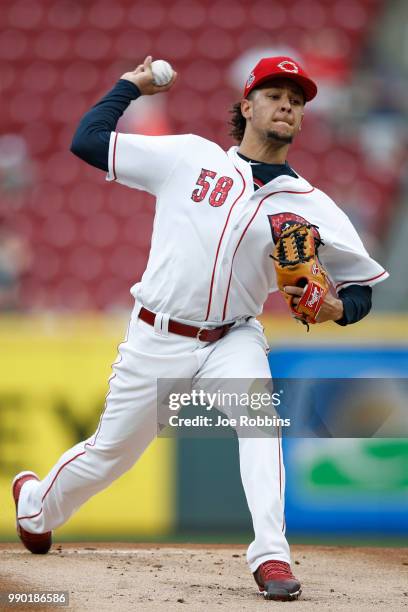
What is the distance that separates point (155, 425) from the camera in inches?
145

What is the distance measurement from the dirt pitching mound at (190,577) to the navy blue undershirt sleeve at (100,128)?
4.66ft

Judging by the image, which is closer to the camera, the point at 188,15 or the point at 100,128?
the point at 100,128

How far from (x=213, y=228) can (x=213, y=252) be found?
0.26ft

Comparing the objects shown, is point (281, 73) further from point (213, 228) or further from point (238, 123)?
point (213, 228)

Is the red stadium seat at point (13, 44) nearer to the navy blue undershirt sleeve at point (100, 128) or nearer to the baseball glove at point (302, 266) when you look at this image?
the navy blue undershirt sleeve at point (100, 128)

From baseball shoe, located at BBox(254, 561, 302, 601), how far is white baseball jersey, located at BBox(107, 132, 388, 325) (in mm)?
831

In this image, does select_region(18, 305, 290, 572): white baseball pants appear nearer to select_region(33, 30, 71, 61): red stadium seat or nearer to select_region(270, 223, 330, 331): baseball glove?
select_region(270, 223, 330, 331): baseball glove

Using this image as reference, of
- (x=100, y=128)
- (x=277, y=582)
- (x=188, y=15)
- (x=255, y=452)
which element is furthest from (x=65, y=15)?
(x=277, y=582)

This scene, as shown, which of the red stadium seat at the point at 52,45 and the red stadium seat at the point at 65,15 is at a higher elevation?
the red stadium seat at the point at 65,15

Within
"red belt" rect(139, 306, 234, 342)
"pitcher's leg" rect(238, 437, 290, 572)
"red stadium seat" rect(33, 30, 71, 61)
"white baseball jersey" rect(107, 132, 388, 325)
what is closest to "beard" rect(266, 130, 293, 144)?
"white baseball jersey" rect(107, 132, 388, 325)

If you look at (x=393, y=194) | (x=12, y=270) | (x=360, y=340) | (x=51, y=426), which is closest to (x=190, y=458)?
(x=51, y=426)

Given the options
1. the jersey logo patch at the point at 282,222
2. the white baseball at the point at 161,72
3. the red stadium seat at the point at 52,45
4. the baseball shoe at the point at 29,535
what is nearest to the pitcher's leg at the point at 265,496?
the jersey logo patch at the point at 282,222

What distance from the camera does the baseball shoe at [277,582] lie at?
130 inches

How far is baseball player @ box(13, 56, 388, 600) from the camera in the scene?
355 centimetres
